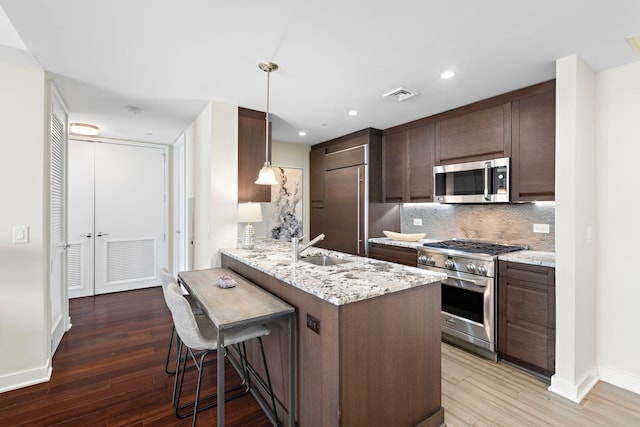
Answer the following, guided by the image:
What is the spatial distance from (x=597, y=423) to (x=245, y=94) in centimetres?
366

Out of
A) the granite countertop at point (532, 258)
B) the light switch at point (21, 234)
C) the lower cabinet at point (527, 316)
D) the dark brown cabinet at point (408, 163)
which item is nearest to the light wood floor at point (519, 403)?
the lower cabinet at point (527, 316)

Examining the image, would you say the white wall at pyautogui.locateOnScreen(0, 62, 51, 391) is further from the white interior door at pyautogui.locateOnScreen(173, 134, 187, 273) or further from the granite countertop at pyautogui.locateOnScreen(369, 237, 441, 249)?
the granite countertop at pyautogui.locateOnScreen(369, 237, 441, 249)

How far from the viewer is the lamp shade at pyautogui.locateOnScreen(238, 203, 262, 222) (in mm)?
3195

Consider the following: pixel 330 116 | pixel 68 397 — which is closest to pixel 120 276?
pixel 68 397

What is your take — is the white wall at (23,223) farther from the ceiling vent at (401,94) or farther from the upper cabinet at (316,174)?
the upper cabinet at (316,174)

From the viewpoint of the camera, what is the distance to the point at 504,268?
8.67 feet

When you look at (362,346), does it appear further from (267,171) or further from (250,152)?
(250,152)

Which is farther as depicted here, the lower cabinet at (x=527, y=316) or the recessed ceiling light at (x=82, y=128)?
the recessed ceiling light at (x=82, y=128)

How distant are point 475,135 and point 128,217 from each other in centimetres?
514

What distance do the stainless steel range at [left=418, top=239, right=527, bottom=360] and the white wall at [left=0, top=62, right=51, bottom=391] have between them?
347 centimetres

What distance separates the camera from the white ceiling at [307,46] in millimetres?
1695

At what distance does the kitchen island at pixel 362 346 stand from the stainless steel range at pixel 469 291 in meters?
1.08

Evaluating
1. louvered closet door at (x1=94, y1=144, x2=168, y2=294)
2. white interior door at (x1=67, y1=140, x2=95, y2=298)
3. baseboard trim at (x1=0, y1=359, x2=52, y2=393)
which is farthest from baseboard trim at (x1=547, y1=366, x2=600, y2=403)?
white interior door at (x1=67, y1=140, x2=95, y2=298)

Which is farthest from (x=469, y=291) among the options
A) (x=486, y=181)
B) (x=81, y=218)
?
(x=81, y=218)
